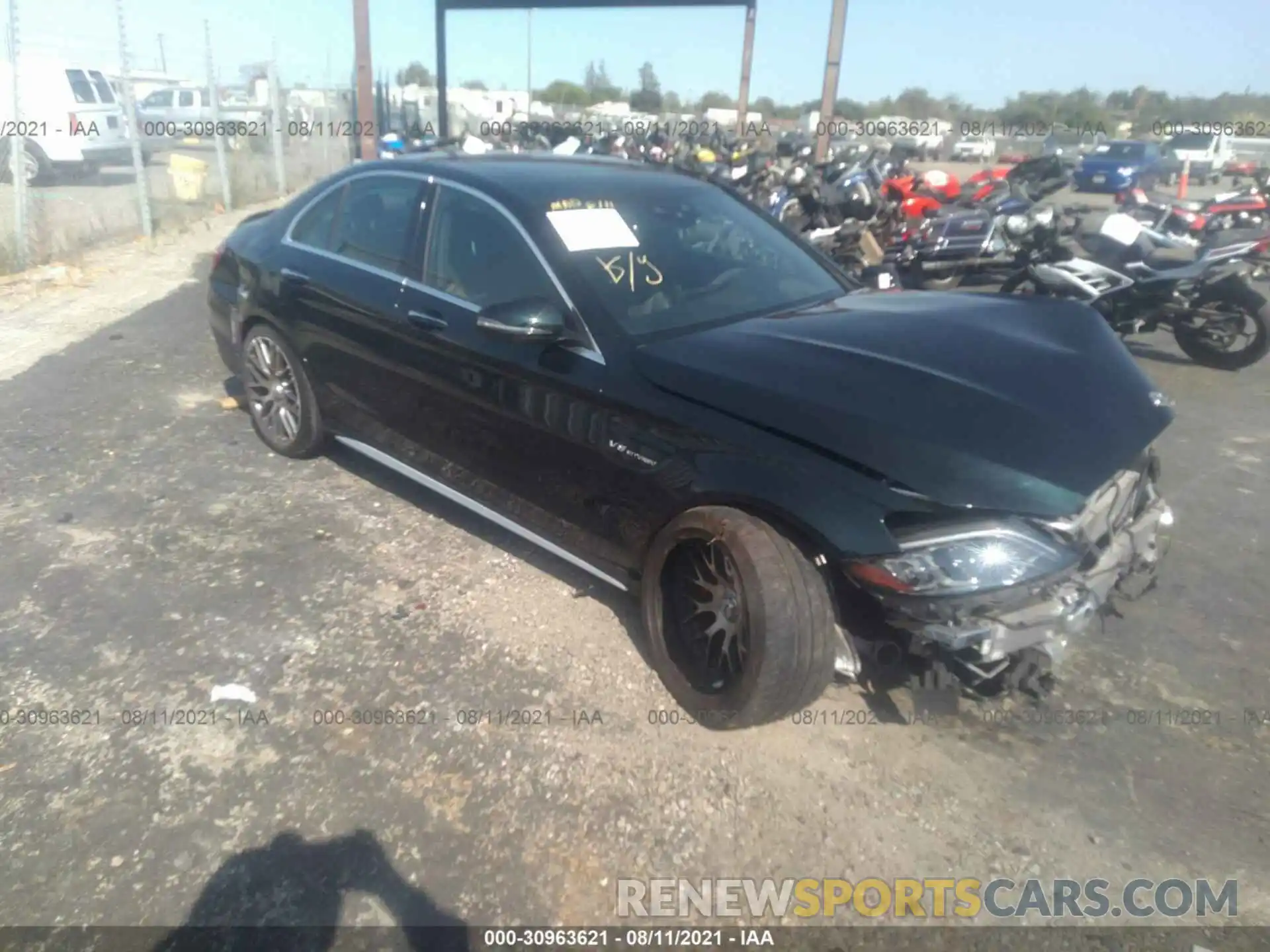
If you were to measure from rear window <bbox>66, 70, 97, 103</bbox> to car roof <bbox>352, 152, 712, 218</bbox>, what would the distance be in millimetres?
15177

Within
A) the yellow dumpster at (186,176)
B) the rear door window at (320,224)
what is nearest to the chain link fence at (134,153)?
the yellow dumpster at (186,176)

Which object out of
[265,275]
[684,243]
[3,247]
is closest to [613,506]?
[684,243]

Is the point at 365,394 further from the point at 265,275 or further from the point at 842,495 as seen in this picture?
the point at 842,495

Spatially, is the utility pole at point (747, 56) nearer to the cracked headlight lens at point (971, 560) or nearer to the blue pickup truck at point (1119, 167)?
the blue pickup truck at point (1119, 167)

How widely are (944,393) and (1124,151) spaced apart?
24576 mm

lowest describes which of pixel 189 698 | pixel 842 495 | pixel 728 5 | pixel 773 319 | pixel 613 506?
pixel 189 698

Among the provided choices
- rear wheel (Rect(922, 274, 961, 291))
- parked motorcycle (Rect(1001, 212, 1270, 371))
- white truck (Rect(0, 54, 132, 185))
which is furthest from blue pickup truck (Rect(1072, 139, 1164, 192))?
white truck (Rect(0, 54, 132, 185))

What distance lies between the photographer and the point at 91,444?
5121 millimetres

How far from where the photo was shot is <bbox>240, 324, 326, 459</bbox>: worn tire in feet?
14.8

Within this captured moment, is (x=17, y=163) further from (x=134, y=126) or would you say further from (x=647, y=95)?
(x=647, y=95)

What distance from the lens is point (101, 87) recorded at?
55.1ft

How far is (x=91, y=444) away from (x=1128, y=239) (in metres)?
7.32

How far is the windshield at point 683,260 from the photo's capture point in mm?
3252

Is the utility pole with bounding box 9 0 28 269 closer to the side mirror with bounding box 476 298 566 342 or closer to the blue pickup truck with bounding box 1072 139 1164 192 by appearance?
the side mirror with bounding box 476 298 566 342
